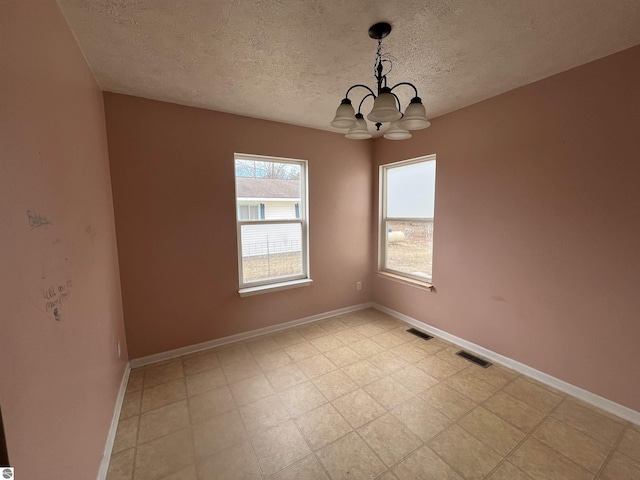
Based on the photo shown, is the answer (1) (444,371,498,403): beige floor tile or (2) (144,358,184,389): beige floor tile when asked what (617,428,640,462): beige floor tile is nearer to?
(1) (444,371,498,403): beige floor tile

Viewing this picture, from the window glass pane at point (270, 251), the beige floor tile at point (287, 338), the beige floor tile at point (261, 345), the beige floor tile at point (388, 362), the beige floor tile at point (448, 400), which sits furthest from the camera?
the window glass pane at point (270, 251)

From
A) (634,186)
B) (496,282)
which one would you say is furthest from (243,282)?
(634,186)

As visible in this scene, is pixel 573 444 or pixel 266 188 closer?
pixel 573 444

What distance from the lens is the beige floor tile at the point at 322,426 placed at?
1.73m

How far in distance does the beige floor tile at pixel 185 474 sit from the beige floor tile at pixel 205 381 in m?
0.69

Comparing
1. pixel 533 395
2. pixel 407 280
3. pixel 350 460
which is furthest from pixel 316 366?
pixel 533 395

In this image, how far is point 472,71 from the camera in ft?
6.69

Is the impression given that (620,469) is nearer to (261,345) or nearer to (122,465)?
(261,345)

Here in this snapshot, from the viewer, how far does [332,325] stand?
11.4 ft

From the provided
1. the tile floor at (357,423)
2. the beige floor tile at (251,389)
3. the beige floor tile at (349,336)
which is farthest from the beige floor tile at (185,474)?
the beige floor tile at (349,336)

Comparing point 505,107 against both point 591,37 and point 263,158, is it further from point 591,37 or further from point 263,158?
point 263,158

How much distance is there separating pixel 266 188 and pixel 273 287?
1192 millimetres

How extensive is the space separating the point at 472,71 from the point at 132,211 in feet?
10.2

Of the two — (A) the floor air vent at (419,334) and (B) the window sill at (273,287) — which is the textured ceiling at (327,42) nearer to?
(B) the window sill at (273,287)
